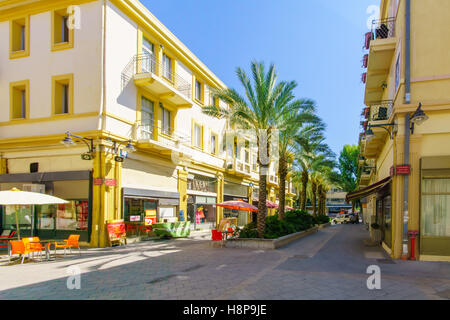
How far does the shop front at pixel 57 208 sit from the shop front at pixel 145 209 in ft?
6.30

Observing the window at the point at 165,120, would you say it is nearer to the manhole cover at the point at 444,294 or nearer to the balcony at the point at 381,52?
the balcony at the point at 381,52

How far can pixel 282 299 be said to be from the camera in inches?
270

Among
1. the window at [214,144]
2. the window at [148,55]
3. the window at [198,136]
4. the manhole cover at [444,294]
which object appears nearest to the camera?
the manhole cover at [444,294]

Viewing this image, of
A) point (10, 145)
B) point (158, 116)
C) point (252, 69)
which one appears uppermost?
point (252, 69)

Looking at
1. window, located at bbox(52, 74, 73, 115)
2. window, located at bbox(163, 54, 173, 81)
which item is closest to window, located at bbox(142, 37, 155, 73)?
window, located at bbox(163, 54, 173, 81)

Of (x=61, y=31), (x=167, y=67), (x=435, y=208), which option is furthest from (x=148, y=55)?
(x=435, y=208)

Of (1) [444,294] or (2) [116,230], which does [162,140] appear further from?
(1) [444,294]

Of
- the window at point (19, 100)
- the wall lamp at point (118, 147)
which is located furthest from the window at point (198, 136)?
the window at point (19, 100)

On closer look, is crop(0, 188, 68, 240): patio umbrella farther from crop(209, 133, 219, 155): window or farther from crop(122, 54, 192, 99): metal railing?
crop(209, 133, 219, 155): window

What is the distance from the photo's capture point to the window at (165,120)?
68.2ft

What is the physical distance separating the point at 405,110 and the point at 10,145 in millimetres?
18234

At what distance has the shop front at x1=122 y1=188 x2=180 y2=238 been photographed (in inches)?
688
